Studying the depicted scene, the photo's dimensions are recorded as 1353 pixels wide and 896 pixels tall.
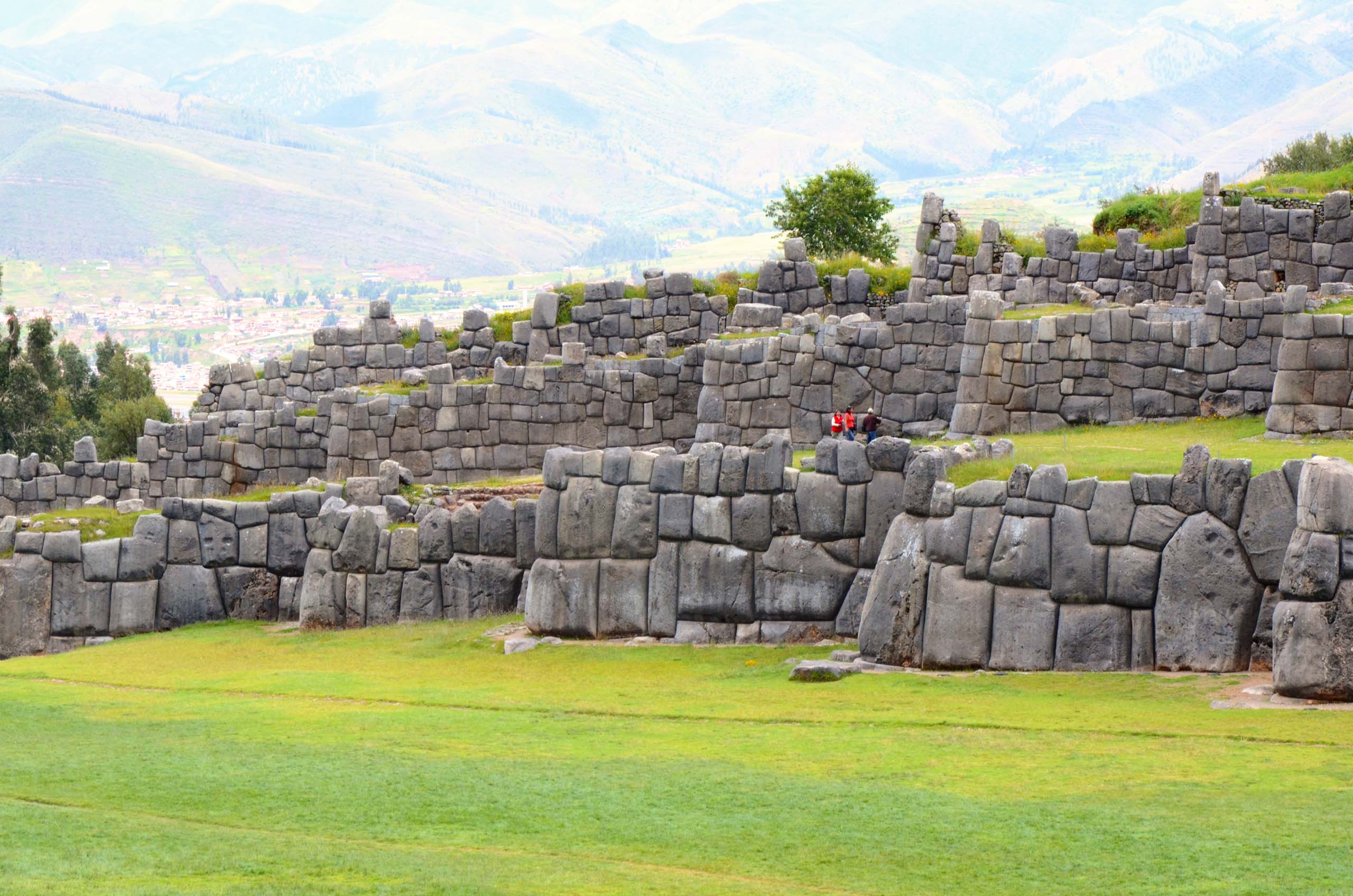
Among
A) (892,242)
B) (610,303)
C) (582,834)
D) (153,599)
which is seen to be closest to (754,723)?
(582,834)

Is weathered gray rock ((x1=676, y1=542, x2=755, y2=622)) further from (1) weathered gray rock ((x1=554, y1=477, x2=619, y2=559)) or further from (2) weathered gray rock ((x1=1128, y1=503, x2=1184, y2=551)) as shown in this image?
(2) weathered gray rock ((x1=1128, y1=503, x2=1184, y2=551))

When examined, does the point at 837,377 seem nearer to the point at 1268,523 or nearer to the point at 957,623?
the point at 957,623

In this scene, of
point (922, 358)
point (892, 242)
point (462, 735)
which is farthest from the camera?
point (892, 242)

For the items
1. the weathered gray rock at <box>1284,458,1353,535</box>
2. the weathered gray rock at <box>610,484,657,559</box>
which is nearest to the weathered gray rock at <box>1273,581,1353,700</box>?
the weathered gray rock at <box>1284,458,1353,535</box>

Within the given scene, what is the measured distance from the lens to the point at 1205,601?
19750 mm

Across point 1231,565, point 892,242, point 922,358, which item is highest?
point 892,242

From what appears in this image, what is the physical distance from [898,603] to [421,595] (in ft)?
28.7

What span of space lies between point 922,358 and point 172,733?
21331 millimetres

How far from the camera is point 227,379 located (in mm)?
45656

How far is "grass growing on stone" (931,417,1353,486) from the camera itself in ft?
75.4

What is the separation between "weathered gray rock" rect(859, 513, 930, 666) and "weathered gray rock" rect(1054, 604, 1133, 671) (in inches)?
67.4

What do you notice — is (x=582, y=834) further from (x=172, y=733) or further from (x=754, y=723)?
(x=172, y=733)

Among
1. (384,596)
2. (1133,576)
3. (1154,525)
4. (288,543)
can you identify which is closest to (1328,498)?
(1154,525)

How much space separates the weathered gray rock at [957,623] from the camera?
69.1ft
